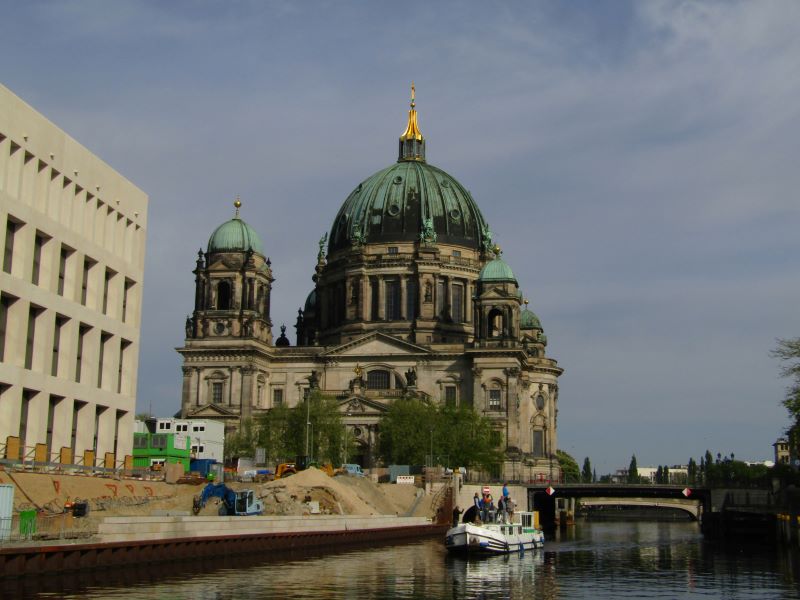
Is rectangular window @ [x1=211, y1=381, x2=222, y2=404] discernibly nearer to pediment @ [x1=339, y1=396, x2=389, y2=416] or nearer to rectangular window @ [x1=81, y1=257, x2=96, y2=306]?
pediment @ [x1=339, y1=396, x2=389, y2=416]

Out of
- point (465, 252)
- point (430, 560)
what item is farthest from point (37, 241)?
point (465, 252)

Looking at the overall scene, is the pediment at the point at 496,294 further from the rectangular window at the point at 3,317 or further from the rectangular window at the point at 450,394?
the rectangular window at the point at 3,317

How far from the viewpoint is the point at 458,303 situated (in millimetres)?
155375

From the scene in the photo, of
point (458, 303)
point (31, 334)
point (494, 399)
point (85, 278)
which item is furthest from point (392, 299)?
point (31, 334)

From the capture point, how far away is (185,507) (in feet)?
244

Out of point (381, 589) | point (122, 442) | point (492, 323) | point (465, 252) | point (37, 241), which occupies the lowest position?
point (381, 589)

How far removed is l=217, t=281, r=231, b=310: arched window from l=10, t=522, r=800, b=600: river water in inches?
2833

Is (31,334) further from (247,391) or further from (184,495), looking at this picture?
(247,391)

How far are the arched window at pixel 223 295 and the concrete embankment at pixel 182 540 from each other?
67.1 metres

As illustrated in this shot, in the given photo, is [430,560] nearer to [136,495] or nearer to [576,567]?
[576,567]

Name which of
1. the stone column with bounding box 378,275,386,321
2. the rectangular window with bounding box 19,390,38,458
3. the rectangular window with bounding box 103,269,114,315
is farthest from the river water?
the stone column with bounding box 378,275,386,321

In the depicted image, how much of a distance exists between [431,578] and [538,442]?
102164 millimetres

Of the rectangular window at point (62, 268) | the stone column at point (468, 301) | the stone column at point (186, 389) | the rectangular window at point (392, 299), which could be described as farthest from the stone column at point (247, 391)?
the rectangular window at point (62, 268)

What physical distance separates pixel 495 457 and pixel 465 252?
35430 millimetres
